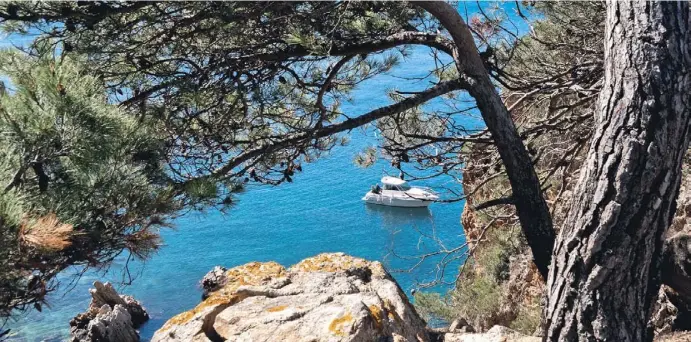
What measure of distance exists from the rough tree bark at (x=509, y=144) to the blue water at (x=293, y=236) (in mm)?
9113

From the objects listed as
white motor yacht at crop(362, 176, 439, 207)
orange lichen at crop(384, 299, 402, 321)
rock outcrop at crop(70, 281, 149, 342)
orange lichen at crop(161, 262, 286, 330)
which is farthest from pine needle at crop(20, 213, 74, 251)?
white motor yacht at crop(362, 176, 439, 207)

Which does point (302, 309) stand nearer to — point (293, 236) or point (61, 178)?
point (61, 178)

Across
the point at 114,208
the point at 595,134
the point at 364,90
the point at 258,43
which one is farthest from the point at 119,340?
the point at 595,134

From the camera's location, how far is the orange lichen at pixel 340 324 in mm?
2387

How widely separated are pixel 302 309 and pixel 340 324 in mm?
295

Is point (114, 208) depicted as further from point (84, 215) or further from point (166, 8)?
point (166, 8)

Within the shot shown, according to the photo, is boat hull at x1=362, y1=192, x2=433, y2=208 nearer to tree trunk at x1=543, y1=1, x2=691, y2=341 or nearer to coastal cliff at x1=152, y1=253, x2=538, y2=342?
coastal cliff at x1=152, y1=253, x2=538, y2=342

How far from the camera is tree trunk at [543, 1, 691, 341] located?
220 cm

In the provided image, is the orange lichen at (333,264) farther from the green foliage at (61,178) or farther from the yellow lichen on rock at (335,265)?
the green foliage at (61,178)

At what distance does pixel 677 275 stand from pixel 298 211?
14185mm

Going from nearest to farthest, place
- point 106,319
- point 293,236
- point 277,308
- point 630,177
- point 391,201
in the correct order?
point 630,177
point 277,308
point 106,319
point 293,236
point 391,201

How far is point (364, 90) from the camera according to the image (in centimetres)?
1617

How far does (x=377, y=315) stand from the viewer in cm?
260

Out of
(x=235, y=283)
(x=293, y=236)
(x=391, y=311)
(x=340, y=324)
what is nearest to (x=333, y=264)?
(x=235, y=283)
